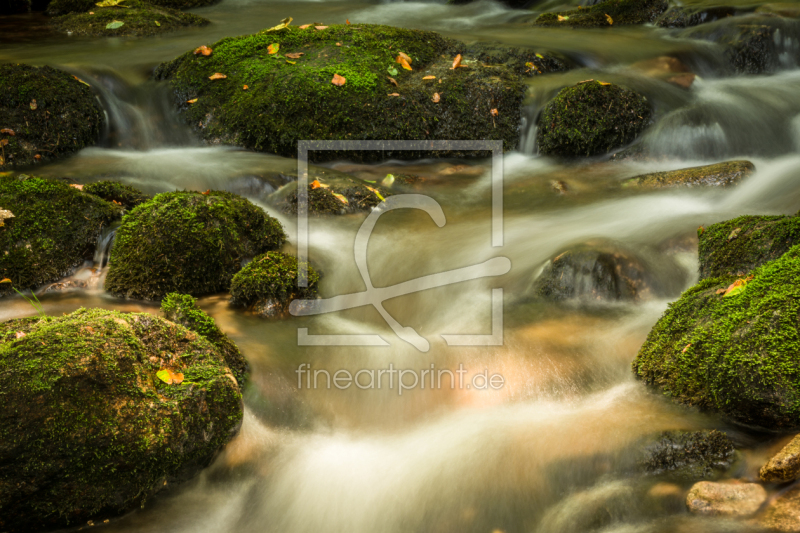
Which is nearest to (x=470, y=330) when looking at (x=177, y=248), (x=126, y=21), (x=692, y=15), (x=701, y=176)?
(x=177, y=248)

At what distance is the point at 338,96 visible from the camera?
8.42 metres

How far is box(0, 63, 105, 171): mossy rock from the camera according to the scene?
755 cm

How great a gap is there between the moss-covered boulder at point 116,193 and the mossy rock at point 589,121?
202 inches

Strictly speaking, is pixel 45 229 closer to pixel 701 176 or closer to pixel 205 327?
pixel 205 327

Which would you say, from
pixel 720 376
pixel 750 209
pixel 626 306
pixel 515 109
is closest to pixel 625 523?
pixel 720 376

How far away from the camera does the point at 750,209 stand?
21.6 feet

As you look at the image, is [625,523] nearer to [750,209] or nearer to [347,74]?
[750,209]

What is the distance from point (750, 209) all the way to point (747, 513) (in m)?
4.54

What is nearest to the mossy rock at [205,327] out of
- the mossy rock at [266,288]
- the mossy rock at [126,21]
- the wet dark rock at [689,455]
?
the mossy rock at [266,288]

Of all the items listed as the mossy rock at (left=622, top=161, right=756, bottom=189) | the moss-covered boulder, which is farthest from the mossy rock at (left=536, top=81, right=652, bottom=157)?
the moss-covered boulder

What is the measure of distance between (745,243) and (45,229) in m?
5.74

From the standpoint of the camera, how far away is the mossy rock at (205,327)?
4.20 m

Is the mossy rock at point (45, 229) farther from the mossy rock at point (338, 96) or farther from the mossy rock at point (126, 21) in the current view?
the mossy rock at point (126, 21)

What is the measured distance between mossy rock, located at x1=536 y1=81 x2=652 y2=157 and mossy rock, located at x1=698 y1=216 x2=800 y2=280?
3426mm
